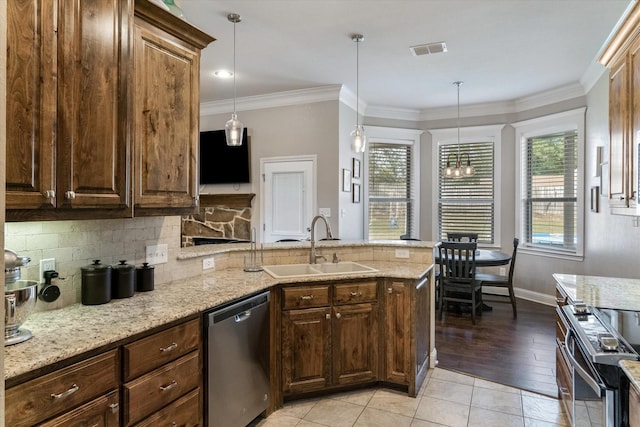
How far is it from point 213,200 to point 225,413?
4032mm

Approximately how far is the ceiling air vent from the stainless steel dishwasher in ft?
9.64

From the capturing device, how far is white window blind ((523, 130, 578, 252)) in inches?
205

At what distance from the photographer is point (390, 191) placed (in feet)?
20.8

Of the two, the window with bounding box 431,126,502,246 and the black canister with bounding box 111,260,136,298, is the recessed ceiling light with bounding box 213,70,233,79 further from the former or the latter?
the window with bounding box 431,126,502,246

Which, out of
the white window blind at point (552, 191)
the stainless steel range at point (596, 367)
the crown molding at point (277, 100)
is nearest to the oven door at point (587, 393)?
the stainless steel range at point (596, 367)

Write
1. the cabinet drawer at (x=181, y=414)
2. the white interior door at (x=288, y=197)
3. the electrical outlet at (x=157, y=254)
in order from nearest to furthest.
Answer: the cabinet drawer at (x=181, y=414) < the electrical outlet at (x=157, y=254) < the white interior door at (x=288, y=197)

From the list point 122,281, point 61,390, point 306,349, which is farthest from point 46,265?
point 306,349

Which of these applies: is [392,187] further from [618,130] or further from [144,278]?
[144,278]

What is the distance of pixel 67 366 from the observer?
1326mm

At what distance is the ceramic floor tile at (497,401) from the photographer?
2643mm

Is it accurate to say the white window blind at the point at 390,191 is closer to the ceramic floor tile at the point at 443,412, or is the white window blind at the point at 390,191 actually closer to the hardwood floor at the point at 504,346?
the hardwood floor at the point at 504,346

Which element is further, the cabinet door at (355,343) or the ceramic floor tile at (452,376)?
the ceramic floor tile at (452,376)

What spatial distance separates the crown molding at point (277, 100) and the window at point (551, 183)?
2.97 metres

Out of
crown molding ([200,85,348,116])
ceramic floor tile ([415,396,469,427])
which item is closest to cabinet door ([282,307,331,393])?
ceramic floor tile ([415,396,469,427])
